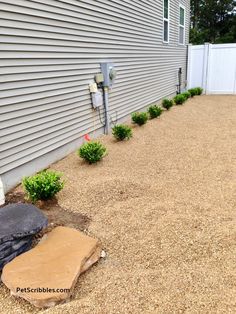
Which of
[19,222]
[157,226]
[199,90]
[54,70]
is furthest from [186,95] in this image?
[19,222]

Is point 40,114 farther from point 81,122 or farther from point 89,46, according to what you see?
point 89,46

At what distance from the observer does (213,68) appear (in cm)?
1120

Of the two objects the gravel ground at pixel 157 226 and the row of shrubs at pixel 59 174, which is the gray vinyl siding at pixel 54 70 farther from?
the gravel ground at pixel 157 226

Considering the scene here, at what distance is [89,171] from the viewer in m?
3.71

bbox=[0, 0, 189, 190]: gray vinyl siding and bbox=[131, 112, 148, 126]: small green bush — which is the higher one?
bbox=[0, 0, 189, 190]: gray vinyl siding

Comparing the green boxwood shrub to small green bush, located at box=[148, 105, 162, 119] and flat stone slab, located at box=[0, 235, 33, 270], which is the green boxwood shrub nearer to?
small green bush, located at box=[148, 105, 162, 119]

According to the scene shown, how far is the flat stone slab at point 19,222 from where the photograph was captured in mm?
2018

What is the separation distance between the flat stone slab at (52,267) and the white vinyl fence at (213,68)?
413 inches

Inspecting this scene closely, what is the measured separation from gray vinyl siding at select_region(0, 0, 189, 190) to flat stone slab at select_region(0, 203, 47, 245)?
946 millimetres

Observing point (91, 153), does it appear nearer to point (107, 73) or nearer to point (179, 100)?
point (107, 73)

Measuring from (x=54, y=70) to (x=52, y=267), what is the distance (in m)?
2.71

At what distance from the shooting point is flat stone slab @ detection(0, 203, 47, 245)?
6.62 feet

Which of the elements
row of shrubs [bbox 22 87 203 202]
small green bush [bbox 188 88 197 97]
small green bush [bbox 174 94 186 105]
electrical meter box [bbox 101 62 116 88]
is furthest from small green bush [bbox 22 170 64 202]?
small green bush [bbox 188 88 197 97]

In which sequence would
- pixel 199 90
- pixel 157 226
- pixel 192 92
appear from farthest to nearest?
pixel 199 90
pixel 192 92
pixel 157 226
